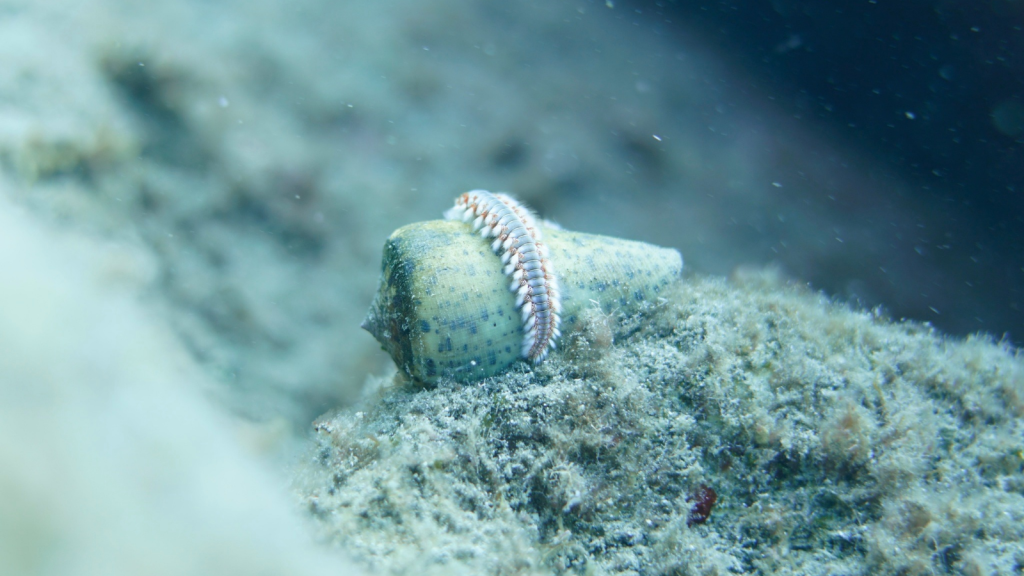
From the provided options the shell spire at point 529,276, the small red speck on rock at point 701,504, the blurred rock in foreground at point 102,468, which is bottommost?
the small red speck on rock at point 701,504

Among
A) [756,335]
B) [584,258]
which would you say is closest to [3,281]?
[584,258]

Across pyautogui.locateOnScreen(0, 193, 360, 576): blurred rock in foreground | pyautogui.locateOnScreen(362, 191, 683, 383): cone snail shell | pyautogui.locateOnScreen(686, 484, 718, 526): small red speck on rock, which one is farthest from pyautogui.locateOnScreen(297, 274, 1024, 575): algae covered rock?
pyautogui.locateOnScreen(0, 193, 360, 576): blurred rock in foreground

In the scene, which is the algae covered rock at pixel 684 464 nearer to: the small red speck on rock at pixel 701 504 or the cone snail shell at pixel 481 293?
the small red speck on rock at pixel 701 504

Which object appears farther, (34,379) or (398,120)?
(398,120)

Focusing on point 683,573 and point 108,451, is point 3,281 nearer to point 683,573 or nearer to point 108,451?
point 108,451

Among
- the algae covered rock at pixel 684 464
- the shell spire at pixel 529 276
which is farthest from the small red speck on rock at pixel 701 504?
the shell spire at pixel 529 276

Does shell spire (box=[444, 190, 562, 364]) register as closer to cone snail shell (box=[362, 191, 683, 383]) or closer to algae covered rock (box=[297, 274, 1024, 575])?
cone snail shell (box=[362, 191, 683, 383])

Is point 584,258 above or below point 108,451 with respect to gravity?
above
